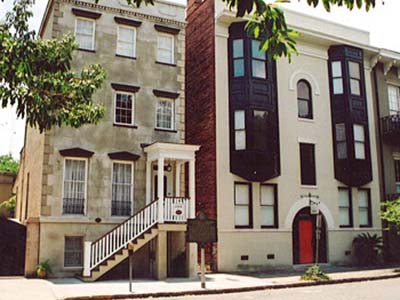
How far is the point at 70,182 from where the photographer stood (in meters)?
18.6

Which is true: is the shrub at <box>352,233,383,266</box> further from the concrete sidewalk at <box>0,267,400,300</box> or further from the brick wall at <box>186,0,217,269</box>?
the brick wall at <box>186,0,217,269</box>

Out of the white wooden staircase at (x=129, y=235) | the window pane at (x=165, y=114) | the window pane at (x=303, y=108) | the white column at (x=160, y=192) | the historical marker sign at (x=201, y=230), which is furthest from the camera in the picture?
the window pane at (x=303, y=108)

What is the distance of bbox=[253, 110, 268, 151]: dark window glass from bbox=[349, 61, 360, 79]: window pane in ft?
19.7

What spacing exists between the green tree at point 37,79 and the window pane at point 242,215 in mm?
14021

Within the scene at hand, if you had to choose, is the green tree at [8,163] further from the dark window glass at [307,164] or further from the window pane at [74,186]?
the dark window glass at [307,164]

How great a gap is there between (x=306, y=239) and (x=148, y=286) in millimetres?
10118

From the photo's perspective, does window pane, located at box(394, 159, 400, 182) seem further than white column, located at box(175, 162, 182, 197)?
Yes

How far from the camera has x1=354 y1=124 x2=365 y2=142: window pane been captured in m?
24.8

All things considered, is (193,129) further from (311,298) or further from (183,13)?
(311,298)

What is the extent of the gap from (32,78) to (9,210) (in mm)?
30526

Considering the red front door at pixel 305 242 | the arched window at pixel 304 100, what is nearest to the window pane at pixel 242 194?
the red front door at pixel 305 242

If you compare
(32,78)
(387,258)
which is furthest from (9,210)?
(32,78)

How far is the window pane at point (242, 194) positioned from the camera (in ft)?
70.9

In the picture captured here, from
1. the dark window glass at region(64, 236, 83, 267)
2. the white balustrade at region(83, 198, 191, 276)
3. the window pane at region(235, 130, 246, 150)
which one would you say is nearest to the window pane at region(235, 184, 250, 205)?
the window pane at region(235, 130, 246, 150)
